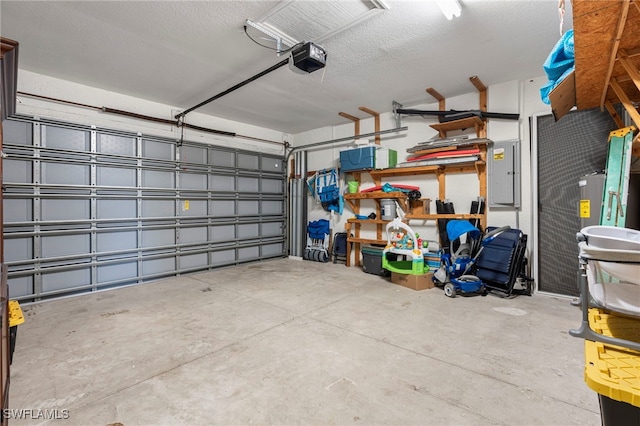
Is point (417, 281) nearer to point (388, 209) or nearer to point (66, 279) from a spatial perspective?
point (388, 209)

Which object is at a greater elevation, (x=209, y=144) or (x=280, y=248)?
(x=209, y=144)

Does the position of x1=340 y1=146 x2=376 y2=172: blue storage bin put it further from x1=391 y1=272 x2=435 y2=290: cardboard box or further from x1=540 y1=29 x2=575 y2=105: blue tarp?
x1=540 y1=29 x2=575 y2=105: blue tarp

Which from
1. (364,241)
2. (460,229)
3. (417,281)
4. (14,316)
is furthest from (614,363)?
(364,241)

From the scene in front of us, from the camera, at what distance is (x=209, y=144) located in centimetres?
564

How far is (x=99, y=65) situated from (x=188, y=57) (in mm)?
1185

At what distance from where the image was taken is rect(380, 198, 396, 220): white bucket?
532cm

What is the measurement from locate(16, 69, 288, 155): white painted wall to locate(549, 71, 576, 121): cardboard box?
523cm

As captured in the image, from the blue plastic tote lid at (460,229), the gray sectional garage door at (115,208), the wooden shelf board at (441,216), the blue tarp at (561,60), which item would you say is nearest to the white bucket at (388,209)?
the wooden shelf board at (441,216)

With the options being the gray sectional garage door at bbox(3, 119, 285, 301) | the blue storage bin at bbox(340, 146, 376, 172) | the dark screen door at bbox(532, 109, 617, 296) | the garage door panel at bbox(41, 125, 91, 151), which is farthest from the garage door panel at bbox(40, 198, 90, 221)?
the dark screen door at bbox(532, 109, 617, 296)

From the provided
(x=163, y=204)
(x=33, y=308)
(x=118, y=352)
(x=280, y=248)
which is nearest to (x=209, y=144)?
(x=163, y=204)

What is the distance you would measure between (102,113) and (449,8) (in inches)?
187

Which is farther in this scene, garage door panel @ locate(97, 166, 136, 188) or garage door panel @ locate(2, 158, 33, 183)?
garage door panel @ locate(97, 166, 136, 188)

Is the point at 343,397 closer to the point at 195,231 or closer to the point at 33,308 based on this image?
the point at 33,308

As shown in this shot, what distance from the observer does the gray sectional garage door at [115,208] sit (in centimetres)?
381
